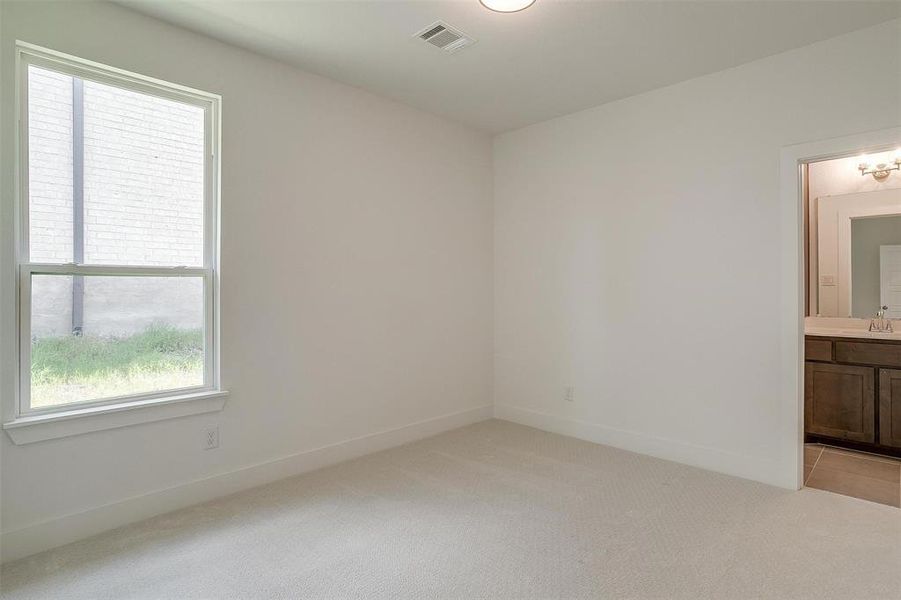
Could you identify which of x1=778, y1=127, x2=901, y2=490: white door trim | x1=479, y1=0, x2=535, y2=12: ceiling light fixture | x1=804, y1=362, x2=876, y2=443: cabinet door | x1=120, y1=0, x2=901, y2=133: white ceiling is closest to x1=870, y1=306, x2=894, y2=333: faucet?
x1=804, y1=362, x2=876, y2=443: cabinet door

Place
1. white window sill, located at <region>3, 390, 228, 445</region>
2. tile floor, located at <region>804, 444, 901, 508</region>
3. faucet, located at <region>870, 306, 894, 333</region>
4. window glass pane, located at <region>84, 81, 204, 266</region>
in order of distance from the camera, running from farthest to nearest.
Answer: faucet, located at <region>870, 306, 894, 333</region>, tile floor, located at <region>804, 444, 901, 508</region>, window glass pane, located at <region>84, 81, 204, 266</region>, white window sill, located at <region>3, 390, 228, 445</region>

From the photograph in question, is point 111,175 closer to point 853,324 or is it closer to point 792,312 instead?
point 792,312

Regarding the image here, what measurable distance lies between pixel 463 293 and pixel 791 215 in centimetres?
248

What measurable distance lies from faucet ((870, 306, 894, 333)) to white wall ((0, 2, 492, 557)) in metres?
3.21

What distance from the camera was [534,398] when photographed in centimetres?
440

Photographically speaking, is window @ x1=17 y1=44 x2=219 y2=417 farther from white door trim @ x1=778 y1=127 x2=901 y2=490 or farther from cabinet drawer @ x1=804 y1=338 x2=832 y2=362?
cabinet drawer @ x1=804 y1=338 x2=832 y2=362

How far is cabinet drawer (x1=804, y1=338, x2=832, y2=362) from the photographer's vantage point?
3834 mm

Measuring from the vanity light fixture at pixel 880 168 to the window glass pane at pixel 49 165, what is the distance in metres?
5.54

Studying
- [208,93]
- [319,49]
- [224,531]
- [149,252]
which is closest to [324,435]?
[224,531]

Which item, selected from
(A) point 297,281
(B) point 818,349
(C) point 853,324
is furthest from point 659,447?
(A) point 297,281

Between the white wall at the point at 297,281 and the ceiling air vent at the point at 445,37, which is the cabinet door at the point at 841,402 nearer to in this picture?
the white wall at the point at 297,281

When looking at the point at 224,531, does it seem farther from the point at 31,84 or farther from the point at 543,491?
the point at 31,84

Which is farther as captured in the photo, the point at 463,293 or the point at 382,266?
the point at 463,293

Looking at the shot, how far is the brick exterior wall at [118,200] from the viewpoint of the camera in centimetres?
236
